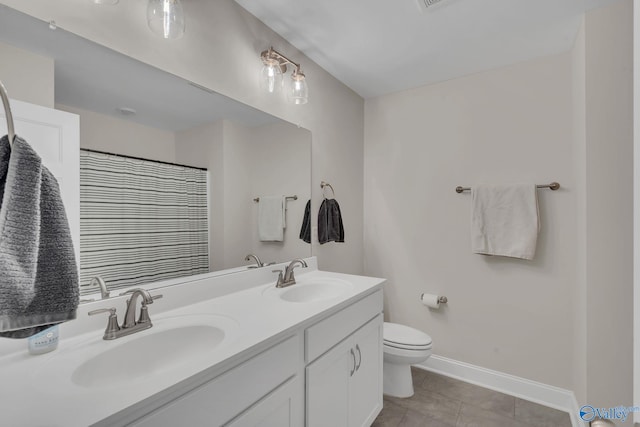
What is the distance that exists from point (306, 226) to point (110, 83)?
1.26 m

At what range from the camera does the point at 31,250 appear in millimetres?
578

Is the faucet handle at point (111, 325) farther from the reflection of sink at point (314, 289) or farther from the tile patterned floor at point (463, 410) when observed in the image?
the tile patterned floor at point (463, 410)

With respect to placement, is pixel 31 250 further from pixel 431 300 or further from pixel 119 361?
pixel 431 300

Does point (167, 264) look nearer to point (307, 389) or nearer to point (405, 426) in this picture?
point (307, 389)

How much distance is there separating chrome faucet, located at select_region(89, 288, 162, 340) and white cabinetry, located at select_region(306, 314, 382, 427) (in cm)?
62

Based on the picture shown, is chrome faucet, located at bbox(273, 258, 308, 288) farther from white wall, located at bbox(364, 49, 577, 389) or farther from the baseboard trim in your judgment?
the baseboard trim

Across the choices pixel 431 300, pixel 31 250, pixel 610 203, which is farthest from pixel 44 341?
pixel 610 203

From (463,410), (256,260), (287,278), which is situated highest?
(256,260)

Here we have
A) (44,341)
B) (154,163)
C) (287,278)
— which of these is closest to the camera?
(44,341)

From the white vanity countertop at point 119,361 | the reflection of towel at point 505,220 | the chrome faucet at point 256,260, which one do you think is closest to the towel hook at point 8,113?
the white vanity countertop at point 119,361

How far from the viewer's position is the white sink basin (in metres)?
0.74

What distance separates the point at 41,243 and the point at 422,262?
7.42 ft

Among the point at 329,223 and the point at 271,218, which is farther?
the point at 329,223

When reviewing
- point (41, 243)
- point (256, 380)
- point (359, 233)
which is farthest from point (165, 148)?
point (359, 233)
